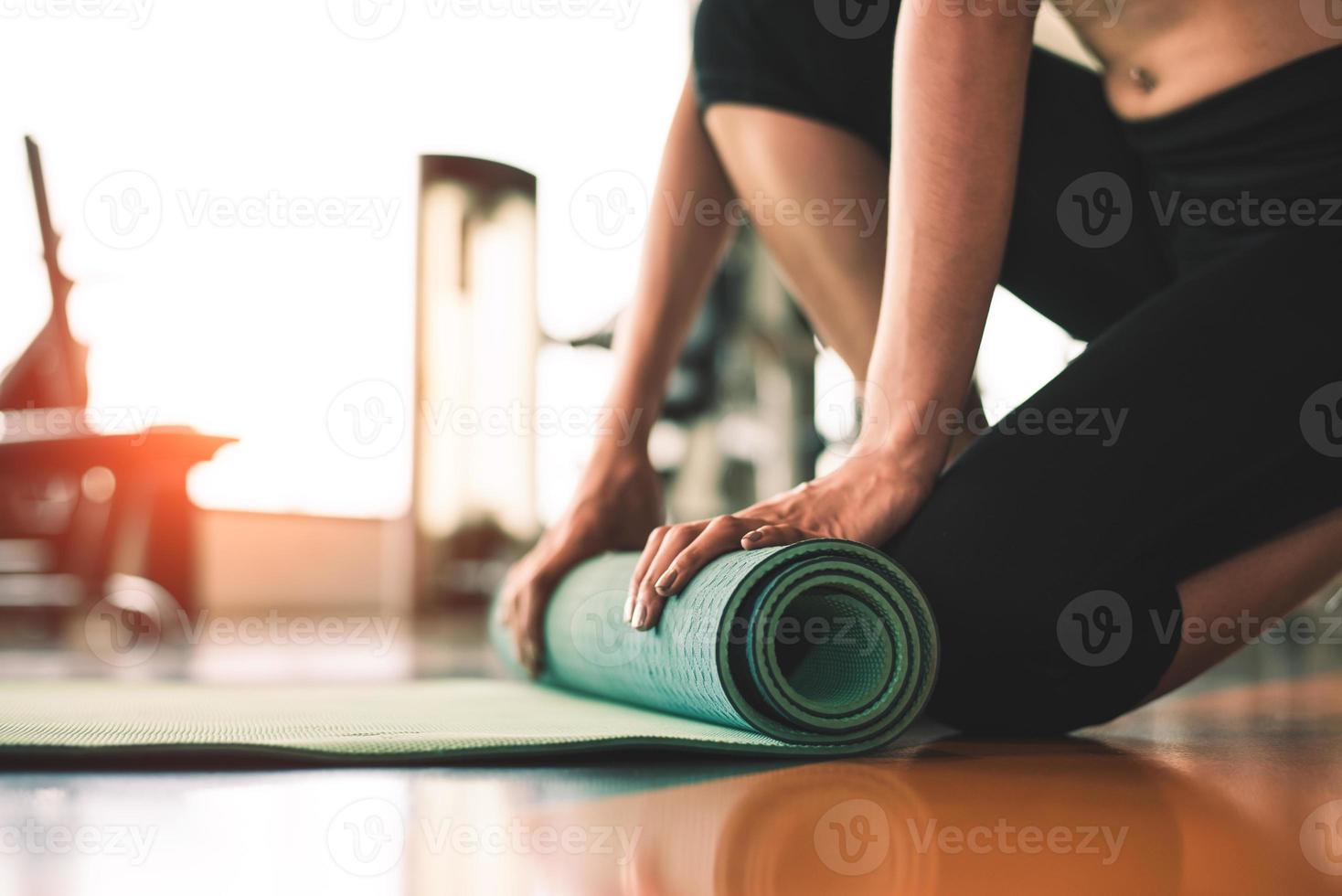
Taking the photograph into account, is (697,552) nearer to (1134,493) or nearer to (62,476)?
(1134,493)

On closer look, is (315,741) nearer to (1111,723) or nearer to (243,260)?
(1111,723)

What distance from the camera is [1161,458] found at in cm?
81

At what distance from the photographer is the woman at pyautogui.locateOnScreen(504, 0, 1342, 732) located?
80cm

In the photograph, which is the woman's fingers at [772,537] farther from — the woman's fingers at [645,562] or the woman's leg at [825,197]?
the woman's leg at [825,197]

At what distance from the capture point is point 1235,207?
3.12 feet

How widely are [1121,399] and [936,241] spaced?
180mm

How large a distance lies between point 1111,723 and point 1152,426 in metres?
0.34

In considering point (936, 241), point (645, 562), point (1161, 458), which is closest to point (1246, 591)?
point (1161, 458)

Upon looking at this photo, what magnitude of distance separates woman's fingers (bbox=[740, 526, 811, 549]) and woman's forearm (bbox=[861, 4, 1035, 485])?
0.13 m

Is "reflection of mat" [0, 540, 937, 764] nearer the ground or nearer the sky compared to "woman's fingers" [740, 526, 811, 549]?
nearer the ground

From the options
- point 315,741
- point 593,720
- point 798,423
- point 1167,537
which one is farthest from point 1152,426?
point 798,423

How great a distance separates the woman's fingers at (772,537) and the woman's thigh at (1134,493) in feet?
0.36

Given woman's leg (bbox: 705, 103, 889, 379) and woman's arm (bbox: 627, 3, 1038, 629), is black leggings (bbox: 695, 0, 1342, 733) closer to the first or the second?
woman's arm (bbox: 627, 3, 1038, 629)

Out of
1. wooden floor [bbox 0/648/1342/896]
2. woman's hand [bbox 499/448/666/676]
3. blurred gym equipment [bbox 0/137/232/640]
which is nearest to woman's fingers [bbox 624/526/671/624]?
wooden floor [bbox 0/648/1342/896]
